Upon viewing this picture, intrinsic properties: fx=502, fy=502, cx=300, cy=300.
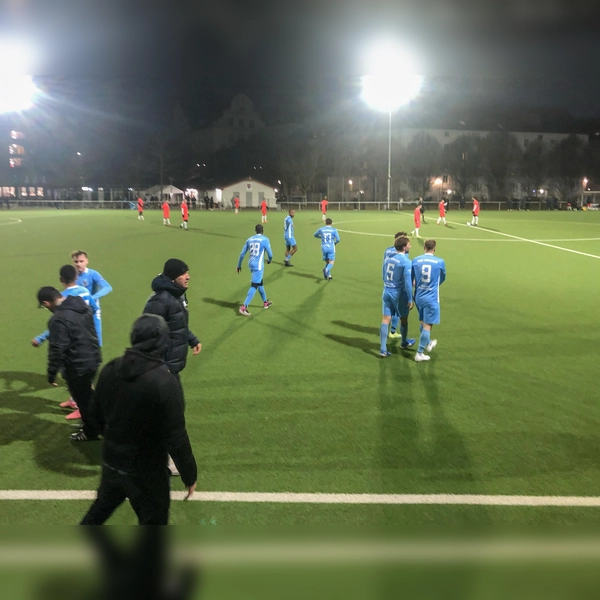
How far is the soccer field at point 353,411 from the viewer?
4613 mm

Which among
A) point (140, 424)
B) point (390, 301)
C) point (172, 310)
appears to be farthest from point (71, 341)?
point (390, 301)

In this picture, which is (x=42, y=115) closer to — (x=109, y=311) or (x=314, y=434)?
(x=109, y=311)

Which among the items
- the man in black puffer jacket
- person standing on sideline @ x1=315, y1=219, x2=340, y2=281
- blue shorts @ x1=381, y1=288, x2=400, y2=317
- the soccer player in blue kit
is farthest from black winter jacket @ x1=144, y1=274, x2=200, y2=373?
person standing on sideline @ x1=315, y1=219, x2=340, y2=281

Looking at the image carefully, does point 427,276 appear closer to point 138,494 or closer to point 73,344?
point 73,344

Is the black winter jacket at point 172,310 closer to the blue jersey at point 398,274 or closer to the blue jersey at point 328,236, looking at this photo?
the blue jersey at point 398,274

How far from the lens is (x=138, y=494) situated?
2.92 m

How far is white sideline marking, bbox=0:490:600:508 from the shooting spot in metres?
4.61

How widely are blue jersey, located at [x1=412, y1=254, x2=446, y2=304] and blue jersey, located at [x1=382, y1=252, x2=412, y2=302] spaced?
0.15m

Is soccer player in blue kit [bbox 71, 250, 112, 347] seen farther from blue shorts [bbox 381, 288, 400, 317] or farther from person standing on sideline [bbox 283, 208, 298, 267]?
person standing on sideline [bbox 283, 208, 298, 267]

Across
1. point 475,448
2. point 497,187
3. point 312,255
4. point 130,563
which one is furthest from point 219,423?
point 497,187

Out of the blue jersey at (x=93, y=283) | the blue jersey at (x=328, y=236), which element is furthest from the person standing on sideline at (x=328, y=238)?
the blue jersey at (x=93, y=283)

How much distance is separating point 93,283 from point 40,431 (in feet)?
7.81

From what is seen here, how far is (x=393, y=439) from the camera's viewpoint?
5.95 metres

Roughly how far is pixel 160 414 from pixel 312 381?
5.15 meters
